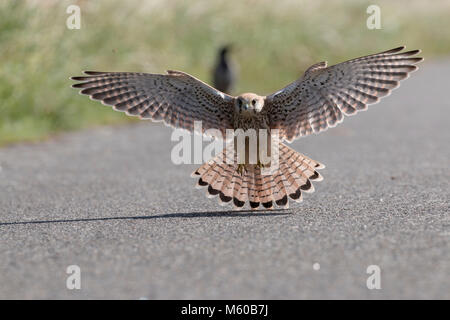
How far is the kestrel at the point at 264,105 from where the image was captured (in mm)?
6836

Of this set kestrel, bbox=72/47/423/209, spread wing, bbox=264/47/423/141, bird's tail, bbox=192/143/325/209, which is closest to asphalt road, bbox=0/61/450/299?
bird's tail, bbox=192/143/325/209

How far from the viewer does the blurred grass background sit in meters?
12.5

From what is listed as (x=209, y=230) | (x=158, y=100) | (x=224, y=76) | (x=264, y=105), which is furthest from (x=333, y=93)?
(x=224, y=76)

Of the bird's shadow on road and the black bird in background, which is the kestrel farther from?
the black bird in background

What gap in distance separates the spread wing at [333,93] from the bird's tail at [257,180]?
20.2 inches

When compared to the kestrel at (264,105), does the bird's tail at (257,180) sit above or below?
below

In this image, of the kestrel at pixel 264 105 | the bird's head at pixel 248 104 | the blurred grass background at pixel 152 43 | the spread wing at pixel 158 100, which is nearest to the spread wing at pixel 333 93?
the kestrel at pixel 264 105

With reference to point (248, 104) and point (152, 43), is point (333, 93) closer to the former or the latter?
point (248, 104)

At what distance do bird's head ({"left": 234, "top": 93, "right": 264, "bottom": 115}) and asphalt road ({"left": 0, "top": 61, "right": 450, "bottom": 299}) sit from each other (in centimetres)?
81

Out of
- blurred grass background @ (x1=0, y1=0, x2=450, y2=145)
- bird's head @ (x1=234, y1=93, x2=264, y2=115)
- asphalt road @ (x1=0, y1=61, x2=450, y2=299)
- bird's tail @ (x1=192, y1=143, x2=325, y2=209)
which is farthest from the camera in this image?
blurred grass background @ (x1=0, y1=0, x2=450, y2=145)

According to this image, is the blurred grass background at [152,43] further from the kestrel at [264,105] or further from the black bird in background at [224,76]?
the kestrel at [264,105]

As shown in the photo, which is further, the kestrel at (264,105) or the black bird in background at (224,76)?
the black bird in background at (224,76)

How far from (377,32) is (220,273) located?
69.6 feet
